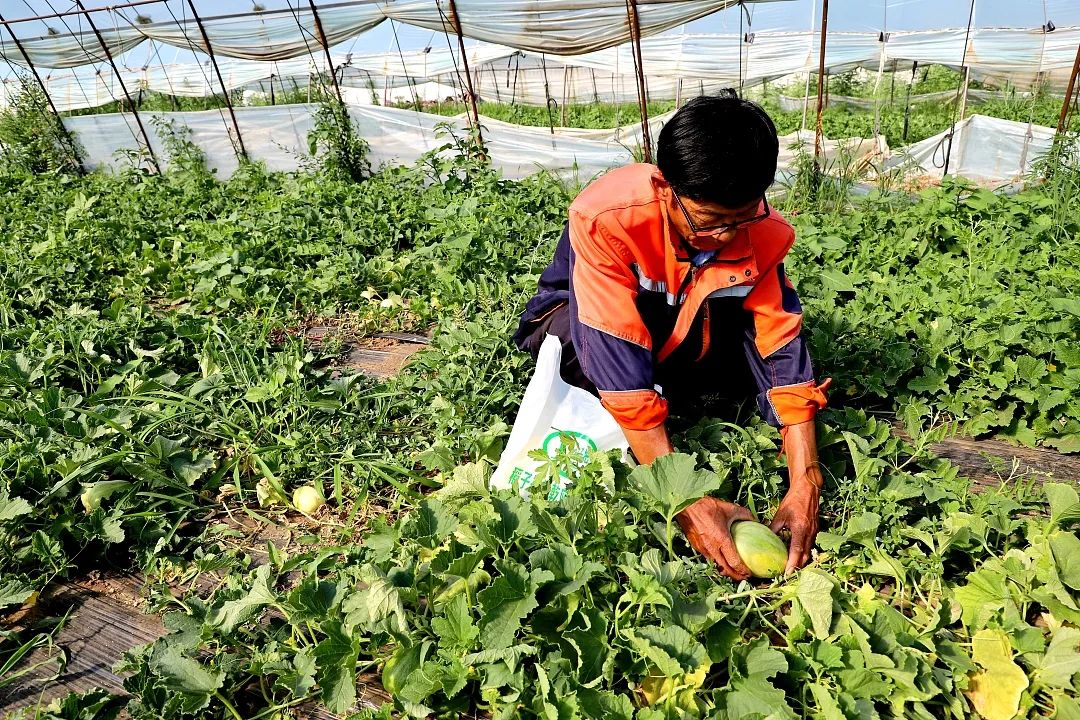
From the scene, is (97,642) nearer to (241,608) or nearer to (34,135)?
(241,608)

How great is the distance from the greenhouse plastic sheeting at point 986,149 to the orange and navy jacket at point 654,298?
22.3 feet

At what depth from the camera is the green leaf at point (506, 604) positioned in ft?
5.24

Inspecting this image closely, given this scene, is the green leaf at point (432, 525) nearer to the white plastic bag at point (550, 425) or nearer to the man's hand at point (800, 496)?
the white plastic bag at point (550, 425)

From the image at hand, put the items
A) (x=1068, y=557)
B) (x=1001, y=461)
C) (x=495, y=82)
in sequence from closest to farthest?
(x=1068, y=557) → (x=1001, y=461) → (x=495, y=82)

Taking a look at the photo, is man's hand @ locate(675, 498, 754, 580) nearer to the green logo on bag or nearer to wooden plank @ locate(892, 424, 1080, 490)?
the green logo on bag

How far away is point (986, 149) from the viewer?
8500mm

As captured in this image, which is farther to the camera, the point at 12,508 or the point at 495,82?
the point at 495,82

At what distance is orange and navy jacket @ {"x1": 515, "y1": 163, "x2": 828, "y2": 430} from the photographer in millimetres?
2062

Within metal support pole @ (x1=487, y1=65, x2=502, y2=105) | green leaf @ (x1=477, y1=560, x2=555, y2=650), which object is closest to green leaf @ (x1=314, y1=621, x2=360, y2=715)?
green leaf @ (x1=477, y1=560, x2=555, y2=650)

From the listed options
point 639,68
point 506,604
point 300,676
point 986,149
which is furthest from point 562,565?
point 986,149

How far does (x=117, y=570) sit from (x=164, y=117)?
28.9 feet

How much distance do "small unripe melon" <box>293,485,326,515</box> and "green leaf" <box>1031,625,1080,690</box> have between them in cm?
222

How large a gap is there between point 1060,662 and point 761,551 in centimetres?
70

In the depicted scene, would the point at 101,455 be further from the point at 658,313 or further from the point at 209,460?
the point at 658,313
